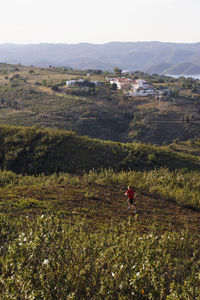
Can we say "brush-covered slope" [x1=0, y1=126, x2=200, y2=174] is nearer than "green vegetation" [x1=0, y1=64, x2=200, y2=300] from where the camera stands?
No

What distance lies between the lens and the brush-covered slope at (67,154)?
1759 cm

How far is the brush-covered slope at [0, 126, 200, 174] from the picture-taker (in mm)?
17594

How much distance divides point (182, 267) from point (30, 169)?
1336 centimetres

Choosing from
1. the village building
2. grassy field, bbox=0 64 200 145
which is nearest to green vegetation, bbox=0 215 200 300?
grassy field, bbox=0 64 200 145

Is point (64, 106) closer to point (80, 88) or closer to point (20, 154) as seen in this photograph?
point (80, 88)

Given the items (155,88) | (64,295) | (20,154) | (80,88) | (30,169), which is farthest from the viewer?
(155,88)

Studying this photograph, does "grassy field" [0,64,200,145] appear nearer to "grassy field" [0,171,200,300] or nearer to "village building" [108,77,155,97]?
"village building" [108,77,155,97]

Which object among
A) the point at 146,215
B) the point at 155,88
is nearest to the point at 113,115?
the point at 155,88

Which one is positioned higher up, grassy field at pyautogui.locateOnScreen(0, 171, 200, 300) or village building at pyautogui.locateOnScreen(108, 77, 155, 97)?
village building at pyautogui.locateOnScreen(108, 77, 155, 97)

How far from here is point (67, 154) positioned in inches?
739

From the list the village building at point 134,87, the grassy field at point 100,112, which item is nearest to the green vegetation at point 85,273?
the grassy field at point 100,112

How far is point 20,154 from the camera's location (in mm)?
18484

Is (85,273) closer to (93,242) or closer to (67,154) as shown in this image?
(93,242)

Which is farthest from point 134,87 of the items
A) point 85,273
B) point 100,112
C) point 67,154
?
point 85,273
